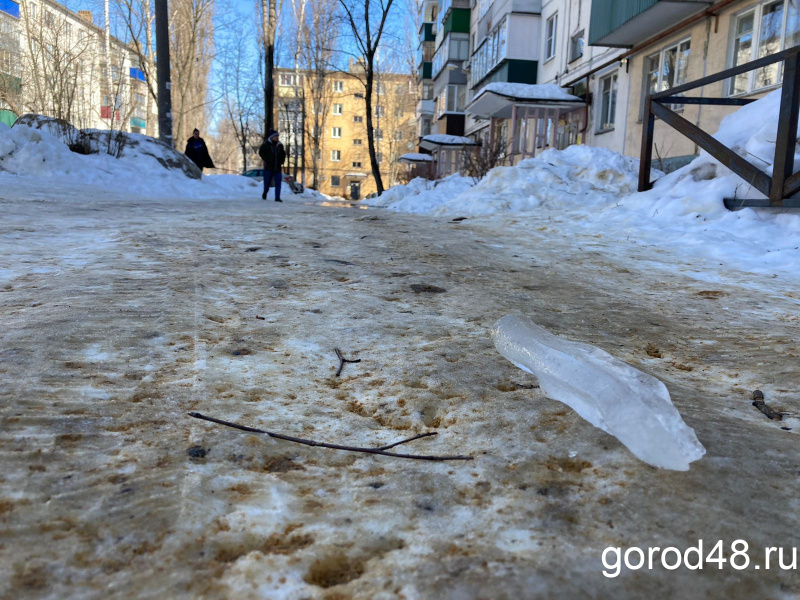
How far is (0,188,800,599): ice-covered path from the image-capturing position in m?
0.94

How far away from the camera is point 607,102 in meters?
14.5

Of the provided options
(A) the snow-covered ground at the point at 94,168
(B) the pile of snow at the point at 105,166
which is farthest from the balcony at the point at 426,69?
(A) the snow-covered ground at the point at 94,168

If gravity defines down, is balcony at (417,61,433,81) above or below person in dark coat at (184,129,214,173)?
above

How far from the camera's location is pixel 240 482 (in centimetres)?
121

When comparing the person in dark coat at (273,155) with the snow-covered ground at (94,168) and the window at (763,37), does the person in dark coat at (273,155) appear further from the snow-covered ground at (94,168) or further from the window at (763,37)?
the window at (763,37)

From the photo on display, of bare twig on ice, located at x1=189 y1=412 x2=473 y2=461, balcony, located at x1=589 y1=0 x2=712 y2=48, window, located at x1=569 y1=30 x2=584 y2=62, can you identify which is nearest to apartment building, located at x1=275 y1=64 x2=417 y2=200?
window, located at x1=569 y1=30 x2=584 y2=62

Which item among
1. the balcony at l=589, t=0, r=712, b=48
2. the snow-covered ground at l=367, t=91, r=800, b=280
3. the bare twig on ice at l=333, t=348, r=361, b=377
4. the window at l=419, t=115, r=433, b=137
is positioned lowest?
the bare twig on ice at l=333, t=348, r=361, b=377

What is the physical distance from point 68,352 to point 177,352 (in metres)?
0.33

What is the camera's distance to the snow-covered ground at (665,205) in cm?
487

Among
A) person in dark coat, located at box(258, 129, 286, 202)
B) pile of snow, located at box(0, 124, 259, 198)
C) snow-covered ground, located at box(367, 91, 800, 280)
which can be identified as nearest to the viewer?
snow-covered ground, located at box(367, 91, 800, 280)

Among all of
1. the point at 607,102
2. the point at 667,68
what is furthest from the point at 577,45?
the point at 667,68

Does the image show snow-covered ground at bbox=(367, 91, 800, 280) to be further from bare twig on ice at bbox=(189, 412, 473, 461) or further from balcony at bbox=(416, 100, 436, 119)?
balcony at bbox=(416, 100, 436, 119)

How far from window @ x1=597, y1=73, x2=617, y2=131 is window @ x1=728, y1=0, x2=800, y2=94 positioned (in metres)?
4.40

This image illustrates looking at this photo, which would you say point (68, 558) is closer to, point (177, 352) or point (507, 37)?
point (177, 352)
